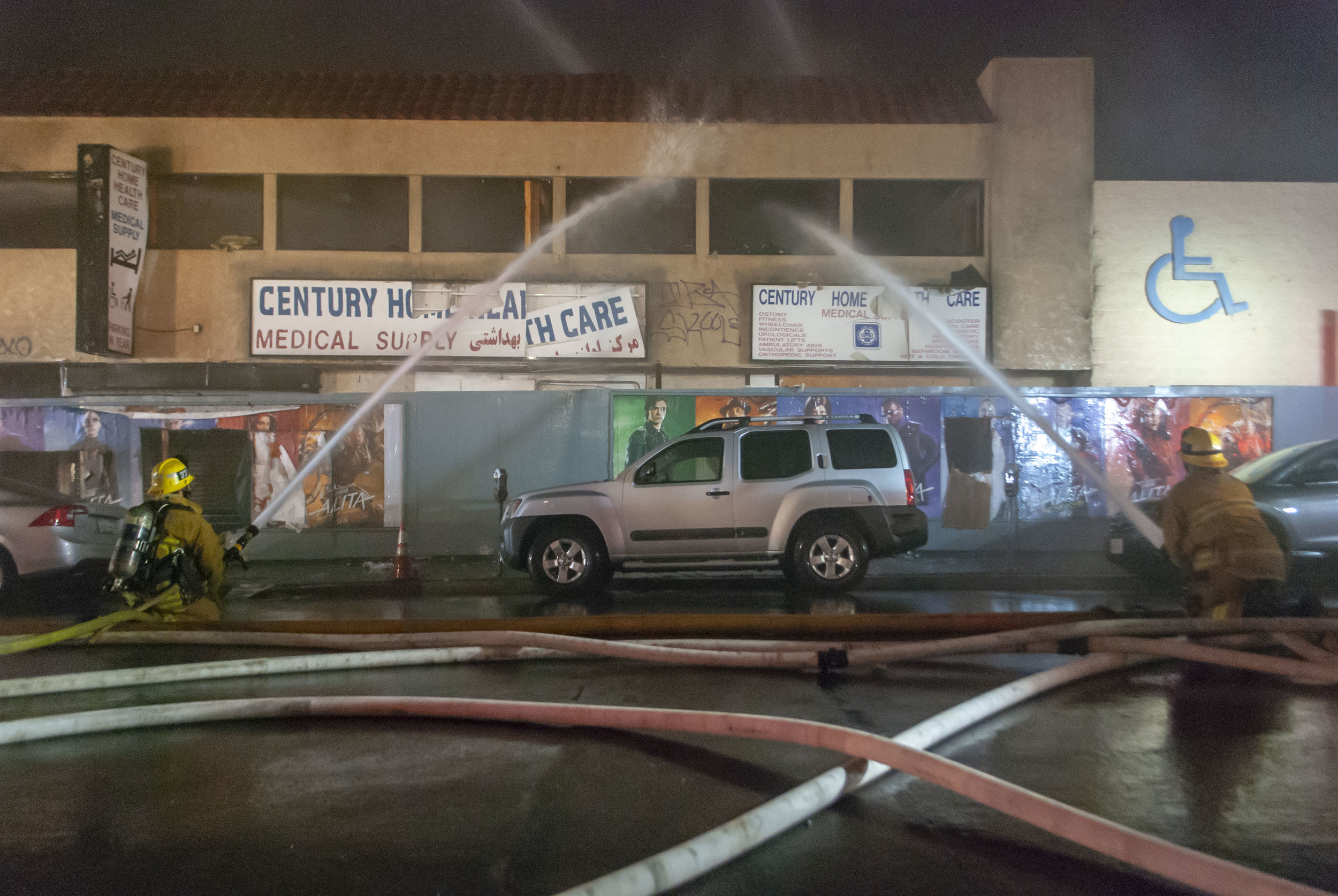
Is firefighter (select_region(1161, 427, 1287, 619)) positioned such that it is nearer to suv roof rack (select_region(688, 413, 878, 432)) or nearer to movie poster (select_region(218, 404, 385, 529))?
suv roof rack (select_region(688, 413, 878, 432))

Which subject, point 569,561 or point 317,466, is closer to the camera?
point 569,561

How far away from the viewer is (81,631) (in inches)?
238

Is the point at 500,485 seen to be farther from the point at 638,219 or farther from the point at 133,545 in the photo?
the point at 638,219

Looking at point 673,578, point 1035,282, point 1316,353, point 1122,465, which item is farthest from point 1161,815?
point 1316,353

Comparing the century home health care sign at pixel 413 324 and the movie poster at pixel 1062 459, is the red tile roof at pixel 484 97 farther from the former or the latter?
the movie poster at pixel 1062 459

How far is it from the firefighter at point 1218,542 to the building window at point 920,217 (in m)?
10.3

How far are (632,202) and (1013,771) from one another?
44.3 feet

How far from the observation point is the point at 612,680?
5.49 m

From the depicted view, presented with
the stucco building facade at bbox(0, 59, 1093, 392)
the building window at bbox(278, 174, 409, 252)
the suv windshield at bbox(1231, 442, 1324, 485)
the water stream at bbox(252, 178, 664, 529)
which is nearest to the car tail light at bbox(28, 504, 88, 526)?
the water stream at bbox(252, 178, 664, 529)

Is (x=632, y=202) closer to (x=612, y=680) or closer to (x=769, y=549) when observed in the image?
(x=769, y=549)

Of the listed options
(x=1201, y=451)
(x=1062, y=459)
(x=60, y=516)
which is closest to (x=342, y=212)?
A: (x=60, y=516)

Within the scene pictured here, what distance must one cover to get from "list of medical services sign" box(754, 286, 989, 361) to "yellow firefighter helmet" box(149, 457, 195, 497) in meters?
10.2

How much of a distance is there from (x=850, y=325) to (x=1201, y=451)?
9608mm

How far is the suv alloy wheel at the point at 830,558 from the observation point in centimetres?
949
